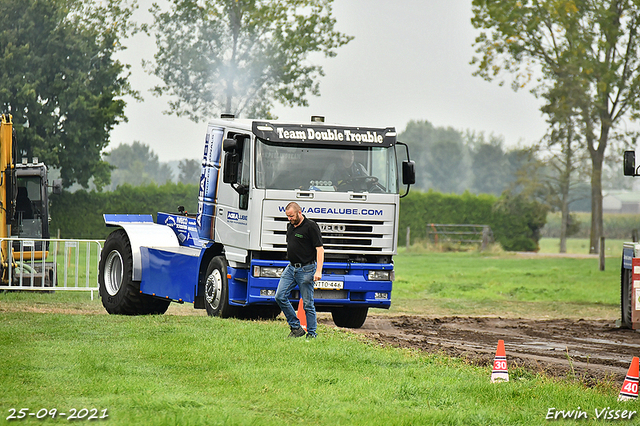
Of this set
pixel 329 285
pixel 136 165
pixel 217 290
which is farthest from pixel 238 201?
pixel 136 165

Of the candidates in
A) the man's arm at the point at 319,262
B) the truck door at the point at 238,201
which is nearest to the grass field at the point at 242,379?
the man's arm at the point at 319,262

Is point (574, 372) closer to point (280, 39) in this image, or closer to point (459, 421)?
point (459, 421)

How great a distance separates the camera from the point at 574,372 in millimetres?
10523

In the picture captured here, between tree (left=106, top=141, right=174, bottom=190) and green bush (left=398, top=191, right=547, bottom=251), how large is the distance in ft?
253

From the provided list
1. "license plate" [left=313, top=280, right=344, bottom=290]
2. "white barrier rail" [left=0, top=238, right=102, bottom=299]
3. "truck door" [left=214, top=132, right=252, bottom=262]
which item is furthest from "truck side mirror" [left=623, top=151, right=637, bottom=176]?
"white barrier rail" [left=0, top=238, right=102, bottom=299]

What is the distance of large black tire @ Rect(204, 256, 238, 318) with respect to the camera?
14.2 meters

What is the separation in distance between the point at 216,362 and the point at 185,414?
8.79 feet

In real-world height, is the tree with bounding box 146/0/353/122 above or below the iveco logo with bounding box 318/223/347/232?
above

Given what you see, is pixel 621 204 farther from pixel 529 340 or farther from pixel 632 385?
pixel 632 385

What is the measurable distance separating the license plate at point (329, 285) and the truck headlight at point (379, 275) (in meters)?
0.51

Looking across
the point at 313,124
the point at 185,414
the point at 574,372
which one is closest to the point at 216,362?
the point at 185,414

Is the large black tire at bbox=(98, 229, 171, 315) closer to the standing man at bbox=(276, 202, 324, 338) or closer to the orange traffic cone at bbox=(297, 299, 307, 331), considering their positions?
the orange traffic cone at bbox=(297, 299, 307, 331)

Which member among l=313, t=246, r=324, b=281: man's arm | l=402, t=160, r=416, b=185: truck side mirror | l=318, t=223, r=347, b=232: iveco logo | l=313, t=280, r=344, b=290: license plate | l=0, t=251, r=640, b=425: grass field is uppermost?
l=402, t=160, r=416, b=185: truck side mirror

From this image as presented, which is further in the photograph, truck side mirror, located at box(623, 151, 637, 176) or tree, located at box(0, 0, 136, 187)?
tree, located at box(0, 0, 136, 187)
